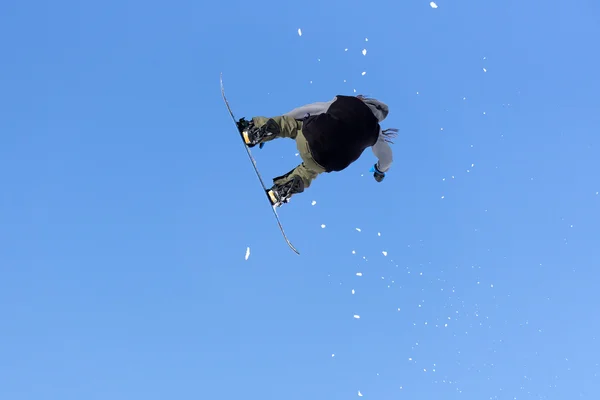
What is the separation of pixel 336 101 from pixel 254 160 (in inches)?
51.1

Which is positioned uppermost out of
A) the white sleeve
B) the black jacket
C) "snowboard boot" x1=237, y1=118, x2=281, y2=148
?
"snowboard boot" x1=237, y1=118, x2=281, y2=148

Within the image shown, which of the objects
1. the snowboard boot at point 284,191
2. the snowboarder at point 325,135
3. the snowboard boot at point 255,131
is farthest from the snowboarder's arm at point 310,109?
the snowboard boot at point 284,191

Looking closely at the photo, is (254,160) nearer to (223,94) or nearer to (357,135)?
(223,94)

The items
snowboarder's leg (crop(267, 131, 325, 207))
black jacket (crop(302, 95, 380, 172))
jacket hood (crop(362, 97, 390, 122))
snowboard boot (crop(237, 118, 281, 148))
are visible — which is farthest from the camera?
snowboarder's leg (crop(267, 131, 325, 207))

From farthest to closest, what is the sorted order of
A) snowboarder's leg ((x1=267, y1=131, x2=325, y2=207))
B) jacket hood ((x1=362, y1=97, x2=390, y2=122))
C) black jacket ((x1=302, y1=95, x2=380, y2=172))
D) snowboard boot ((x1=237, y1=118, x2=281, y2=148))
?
snowboarder's leg ((x1=267, y1=131, x2=325, y2=207)), snowboard boot ((x1=237, y1=118, x2=281, y2=148)), jacket hood ((x1=362, y1=97, x2=390, y2=122)), black jacket ((x1=302, y1=95, x2=380, y2=172))

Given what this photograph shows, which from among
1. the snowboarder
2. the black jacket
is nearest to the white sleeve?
the snowboarder

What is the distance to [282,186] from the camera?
265 inches

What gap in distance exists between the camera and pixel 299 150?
6.42 meters

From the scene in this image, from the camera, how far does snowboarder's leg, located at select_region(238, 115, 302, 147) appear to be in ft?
21.2

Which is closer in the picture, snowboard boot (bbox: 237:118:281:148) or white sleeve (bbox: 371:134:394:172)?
snowboard boot (bbox: 237:118:281:148)

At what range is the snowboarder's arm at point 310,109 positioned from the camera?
6.51 m

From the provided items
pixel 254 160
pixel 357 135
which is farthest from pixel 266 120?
pixel 357 135

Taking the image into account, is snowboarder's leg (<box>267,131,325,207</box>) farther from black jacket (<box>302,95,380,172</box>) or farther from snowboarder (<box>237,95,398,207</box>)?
black jacket (<box>302,95,380,172</box>)

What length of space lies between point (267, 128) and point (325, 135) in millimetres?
792
